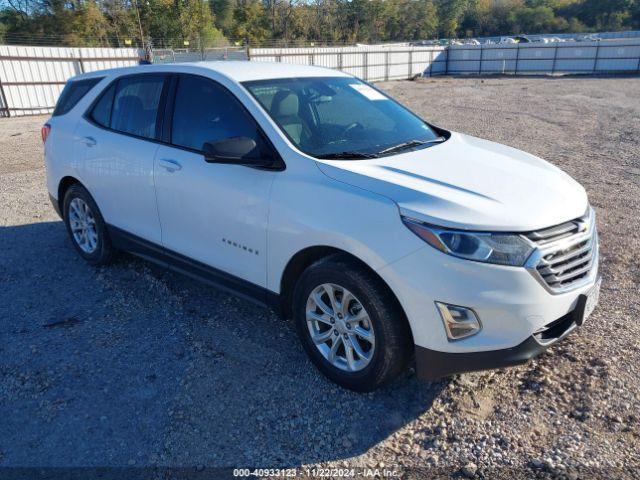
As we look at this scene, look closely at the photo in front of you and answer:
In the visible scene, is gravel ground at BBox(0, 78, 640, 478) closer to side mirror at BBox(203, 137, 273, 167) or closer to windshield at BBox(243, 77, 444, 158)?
side mirror at BBox(203, 137, 273, 167)

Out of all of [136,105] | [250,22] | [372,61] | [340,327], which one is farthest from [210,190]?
[250,22]

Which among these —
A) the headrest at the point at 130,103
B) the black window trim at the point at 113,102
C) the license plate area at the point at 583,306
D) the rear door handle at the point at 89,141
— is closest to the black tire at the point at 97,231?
the rear door handle at the point at 89,141

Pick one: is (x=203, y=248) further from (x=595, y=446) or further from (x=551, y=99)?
(x=551, y=99)

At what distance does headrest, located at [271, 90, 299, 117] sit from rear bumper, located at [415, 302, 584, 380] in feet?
5.77

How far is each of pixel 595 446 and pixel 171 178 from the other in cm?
311

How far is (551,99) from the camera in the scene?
19375 mm

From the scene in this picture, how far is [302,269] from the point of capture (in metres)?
3.16

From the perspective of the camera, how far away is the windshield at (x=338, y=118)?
129 inches

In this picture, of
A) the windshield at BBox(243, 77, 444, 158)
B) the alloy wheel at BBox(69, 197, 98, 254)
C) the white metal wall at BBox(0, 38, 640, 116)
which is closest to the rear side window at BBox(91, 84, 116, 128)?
the alloy wheel at BBox(69, 197, 98, 254)

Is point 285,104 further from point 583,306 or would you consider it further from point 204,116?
point 583,306

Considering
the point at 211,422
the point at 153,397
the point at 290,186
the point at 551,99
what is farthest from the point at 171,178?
the point at 551,99

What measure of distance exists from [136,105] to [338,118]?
1776 millimetres

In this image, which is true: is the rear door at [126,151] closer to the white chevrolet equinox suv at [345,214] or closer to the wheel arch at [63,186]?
the white chevrolet equinox suv at [345,214]

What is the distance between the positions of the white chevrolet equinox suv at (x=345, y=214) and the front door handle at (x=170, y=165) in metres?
0.02
